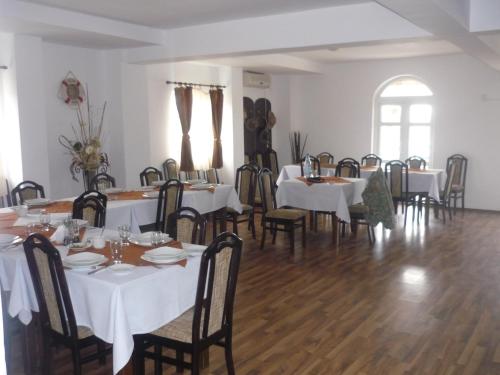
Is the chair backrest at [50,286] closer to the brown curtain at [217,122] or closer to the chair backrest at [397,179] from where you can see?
the chair backrest at [397,179]

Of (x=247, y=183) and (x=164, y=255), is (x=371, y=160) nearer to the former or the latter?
(x=247, y=183)

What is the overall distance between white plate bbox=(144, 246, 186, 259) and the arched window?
7881 millimetres

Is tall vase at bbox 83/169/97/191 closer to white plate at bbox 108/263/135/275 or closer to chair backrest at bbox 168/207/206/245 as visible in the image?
chair backrest at bbox 168/207/206/245

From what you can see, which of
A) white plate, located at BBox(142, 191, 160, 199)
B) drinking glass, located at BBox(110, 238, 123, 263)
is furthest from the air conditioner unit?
drinking glass, located at BBox(110, 238, 123, 263)

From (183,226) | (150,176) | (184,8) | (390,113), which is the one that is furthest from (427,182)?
(183,226)

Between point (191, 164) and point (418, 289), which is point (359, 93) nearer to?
point (191, 164)

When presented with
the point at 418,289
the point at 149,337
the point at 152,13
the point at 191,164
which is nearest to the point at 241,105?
the point at 191,164

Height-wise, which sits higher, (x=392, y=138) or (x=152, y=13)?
(x=152, y=13)

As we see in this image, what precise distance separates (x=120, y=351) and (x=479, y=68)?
28.4ft

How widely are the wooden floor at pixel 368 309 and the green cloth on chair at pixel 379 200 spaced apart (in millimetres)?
388

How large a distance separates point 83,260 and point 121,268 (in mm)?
276

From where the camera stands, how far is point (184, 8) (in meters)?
5.57

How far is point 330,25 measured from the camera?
5684mm

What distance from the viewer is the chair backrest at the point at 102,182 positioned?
6.41 meters
